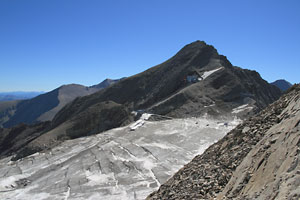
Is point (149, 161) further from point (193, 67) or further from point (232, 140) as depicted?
point (193, 67)

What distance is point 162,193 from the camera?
11047mm

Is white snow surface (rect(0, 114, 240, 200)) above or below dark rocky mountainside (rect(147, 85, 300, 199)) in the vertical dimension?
below

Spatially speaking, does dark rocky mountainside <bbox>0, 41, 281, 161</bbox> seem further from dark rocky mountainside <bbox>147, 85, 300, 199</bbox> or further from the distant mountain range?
dark rocky mountainside <bbox>147, 85, 300, 199</bbox>

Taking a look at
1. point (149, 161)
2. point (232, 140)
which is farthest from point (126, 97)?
point (232, 140)

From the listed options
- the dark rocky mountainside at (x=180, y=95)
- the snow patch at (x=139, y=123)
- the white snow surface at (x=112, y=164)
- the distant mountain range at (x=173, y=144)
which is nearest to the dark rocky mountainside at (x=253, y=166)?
the distant mountain range at (x=173, y=144)

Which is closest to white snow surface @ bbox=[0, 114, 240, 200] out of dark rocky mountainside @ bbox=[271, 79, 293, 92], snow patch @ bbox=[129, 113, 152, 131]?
snow patch @ bbox=[129, 113, 152, 131]

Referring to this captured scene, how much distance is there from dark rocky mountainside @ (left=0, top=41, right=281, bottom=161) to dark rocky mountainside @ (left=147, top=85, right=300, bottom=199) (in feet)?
96.7

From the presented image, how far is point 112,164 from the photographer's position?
78.5 feet

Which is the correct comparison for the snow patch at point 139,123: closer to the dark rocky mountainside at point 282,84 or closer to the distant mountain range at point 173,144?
the distant mountain range at point 173,144

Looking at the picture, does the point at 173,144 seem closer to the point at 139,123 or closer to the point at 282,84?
the point at 139,123

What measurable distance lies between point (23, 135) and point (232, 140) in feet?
192

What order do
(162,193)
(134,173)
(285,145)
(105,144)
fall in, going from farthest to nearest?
(105,144)
(134,173)
(162,193)
(285,145)

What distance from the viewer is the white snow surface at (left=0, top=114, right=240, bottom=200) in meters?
19.7

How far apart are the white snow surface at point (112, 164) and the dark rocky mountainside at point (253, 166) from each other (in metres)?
8.36
